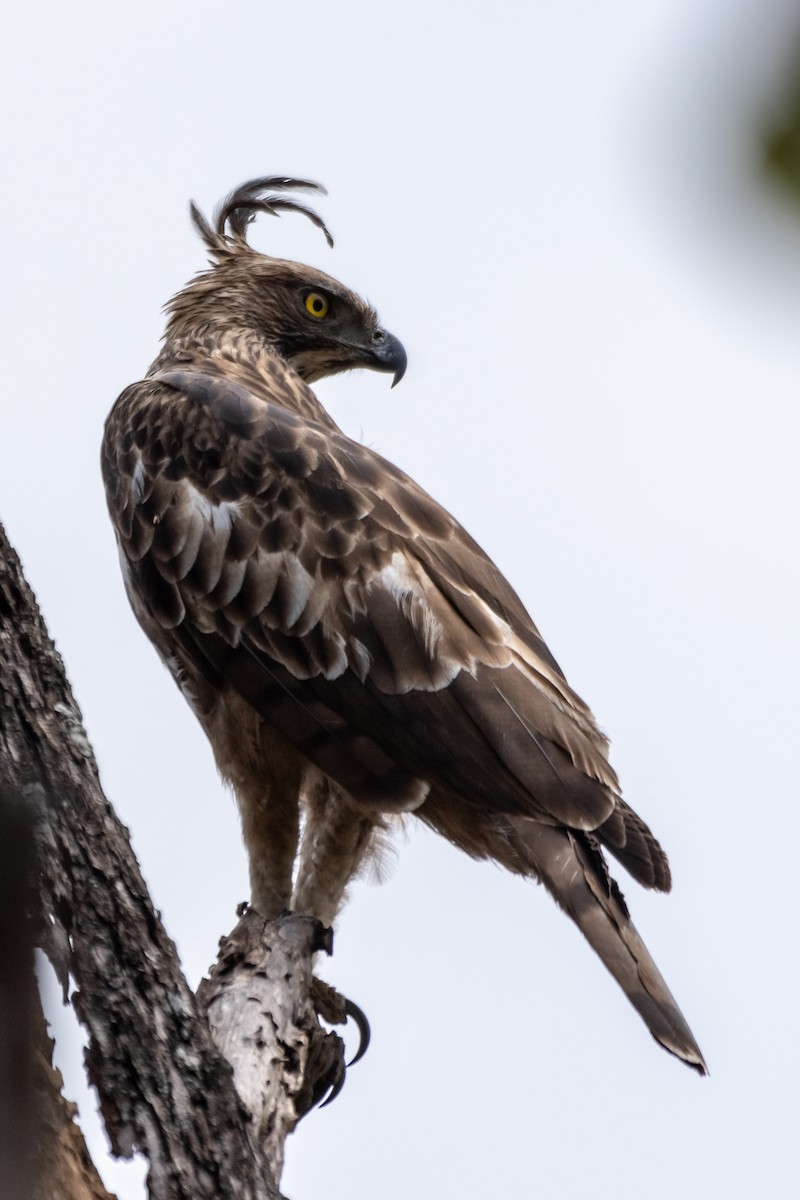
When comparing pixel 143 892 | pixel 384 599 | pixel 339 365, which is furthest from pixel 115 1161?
pixel 339 365

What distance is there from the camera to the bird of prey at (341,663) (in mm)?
3945

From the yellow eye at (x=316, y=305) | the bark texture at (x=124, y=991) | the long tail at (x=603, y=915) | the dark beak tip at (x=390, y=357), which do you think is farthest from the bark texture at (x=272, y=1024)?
the yellow eye at (x=316, y=305)

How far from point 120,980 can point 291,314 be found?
4074 mm

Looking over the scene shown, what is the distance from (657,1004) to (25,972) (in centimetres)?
270

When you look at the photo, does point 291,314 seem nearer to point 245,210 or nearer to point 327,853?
point 245,210

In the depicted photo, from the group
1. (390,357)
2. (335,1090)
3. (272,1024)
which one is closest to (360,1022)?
(335,1090)

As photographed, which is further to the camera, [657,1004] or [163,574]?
[163,574]

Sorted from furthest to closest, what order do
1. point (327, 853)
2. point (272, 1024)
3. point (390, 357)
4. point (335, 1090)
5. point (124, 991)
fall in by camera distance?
point (390, 357) < point (327, 853) < point (335, 1090) < point (272, 1024) < point (124, 991)

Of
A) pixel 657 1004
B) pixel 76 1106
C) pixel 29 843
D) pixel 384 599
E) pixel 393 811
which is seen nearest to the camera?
pixel 29 843

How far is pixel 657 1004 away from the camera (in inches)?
134

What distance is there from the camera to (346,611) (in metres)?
4.31

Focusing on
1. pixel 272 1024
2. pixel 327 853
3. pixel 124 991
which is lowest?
pixel 124 991

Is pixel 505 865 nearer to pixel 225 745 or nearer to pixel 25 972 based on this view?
pixel 225 745

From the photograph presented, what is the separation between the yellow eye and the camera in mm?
6180
